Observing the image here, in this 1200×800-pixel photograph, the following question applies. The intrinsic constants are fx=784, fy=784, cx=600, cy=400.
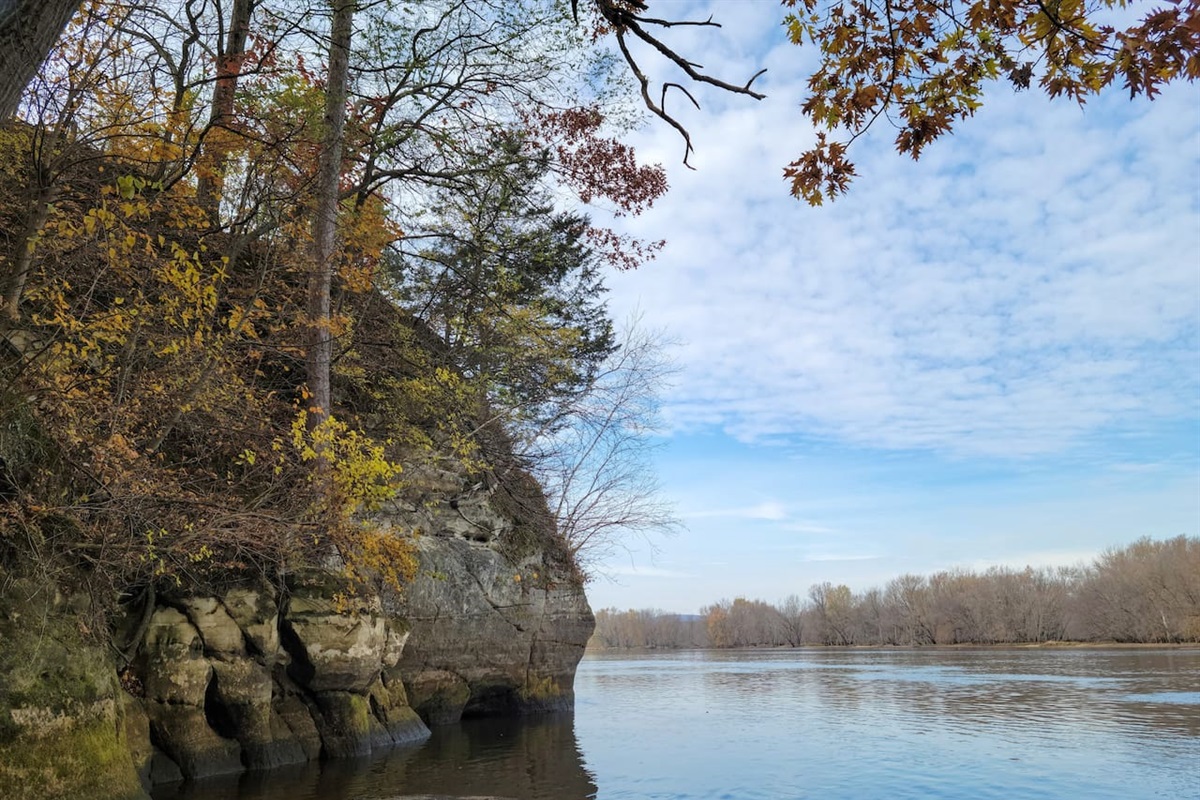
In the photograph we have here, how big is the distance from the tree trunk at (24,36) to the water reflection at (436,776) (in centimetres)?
1031

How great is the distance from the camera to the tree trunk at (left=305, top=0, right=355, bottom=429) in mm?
13633

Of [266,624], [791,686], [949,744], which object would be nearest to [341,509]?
[266,624]

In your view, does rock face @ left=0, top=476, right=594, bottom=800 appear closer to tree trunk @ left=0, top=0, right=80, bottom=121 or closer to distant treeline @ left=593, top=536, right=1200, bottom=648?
tree trunk @ left=0, top=0, right=80, bottom=121

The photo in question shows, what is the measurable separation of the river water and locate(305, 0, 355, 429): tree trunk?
6.76 m

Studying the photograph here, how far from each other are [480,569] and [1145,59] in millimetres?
19010

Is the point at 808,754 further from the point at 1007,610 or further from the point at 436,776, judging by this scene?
the point at 1007,610

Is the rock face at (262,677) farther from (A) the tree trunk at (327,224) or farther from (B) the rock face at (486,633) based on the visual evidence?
(A) the tree trunk at (327,224)

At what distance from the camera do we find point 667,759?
15641 mm

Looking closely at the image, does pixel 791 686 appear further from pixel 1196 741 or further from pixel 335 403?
pixel 335 403

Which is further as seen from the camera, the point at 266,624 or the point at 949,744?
the point at 949,744

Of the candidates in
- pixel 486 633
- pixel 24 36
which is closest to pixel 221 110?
pixel 24 36

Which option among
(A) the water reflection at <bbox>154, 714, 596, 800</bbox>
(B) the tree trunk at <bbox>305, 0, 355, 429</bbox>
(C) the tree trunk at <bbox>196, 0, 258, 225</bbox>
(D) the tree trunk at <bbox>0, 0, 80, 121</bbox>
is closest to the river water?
(A) the water reflection at <bbox>154, 714, 596, 800</bbox>

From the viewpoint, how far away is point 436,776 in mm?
13188

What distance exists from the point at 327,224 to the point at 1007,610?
10247cm
